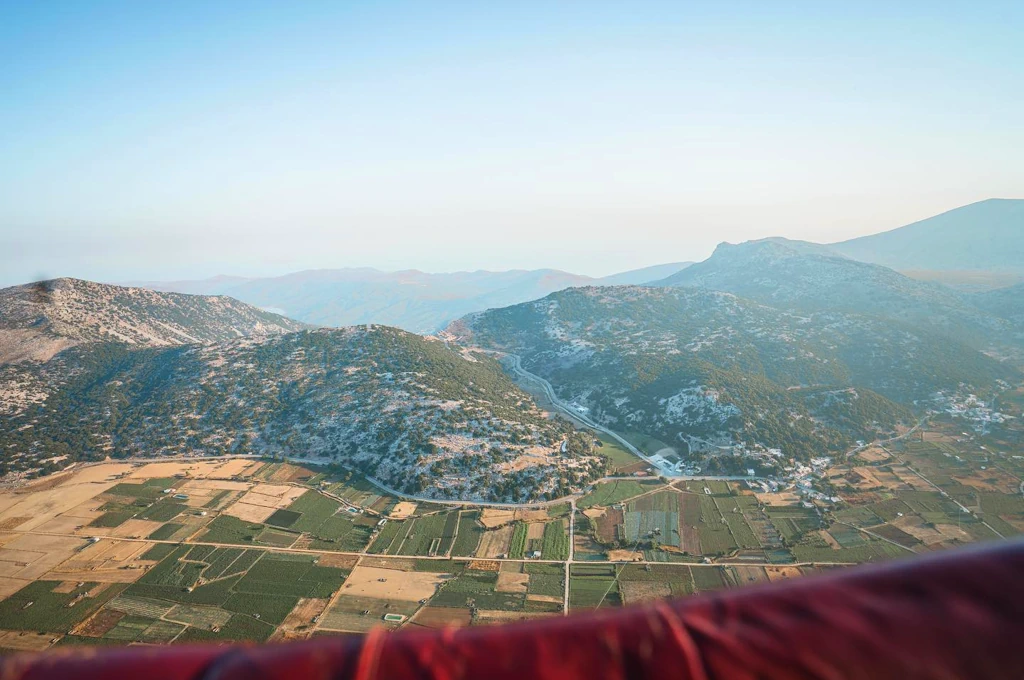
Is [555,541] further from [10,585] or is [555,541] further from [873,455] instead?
[10,585]

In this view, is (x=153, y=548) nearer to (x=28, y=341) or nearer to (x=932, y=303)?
(x=28, y=341)

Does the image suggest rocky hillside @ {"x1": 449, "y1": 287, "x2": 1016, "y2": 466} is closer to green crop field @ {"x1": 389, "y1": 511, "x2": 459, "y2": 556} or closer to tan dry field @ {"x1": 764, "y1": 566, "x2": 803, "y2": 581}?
tan dry field @ {"x1": 764, "y1": 566, "x2": 803, "y2": 581}

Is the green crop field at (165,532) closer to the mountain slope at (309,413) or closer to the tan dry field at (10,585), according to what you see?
the tan dry field at (10,585)

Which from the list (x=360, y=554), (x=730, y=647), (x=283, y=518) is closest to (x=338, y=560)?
(x=360, y=554)

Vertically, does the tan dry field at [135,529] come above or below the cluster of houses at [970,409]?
above

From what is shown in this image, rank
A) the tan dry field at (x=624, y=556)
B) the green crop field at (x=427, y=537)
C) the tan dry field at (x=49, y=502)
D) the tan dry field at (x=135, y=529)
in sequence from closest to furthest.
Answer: the tan dry field at (x=624, y=556) → the green crop field at (x=427, y=537) → the tan dry field at (x=135, y=529) → the tan dry field at (x=49, y=502)

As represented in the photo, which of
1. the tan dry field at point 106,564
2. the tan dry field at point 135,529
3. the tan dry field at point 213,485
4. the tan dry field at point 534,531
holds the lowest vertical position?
the tan dry field at point 534,531

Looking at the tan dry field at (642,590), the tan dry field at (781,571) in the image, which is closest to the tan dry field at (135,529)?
the tan dry field at (642,590)
